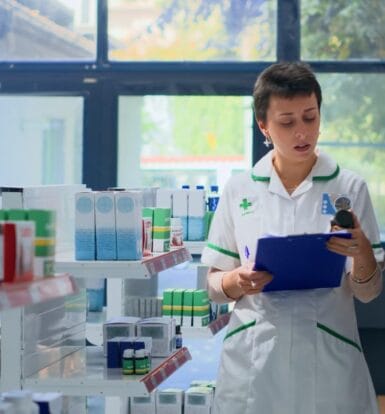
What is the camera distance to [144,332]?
4961 millimetres

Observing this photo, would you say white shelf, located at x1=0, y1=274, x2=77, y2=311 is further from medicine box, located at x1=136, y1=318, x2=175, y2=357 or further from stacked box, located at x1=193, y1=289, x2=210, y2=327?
stacked box, located at x1=193, y1=289, x2=210, y2=327

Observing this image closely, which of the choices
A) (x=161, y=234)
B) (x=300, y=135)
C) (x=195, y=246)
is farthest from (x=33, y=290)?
(x=195, y=246)

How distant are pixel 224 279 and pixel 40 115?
5.40 m

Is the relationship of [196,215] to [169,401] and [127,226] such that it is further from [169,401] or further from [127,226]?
[127,226]

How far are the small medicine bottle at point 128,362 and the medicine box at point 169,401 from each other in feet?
6.16

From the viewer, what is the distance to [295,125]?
3.14m

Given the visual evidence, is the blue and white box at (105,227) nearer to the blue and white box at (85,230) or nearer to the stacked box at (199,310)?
the blue and white box at (85,230)

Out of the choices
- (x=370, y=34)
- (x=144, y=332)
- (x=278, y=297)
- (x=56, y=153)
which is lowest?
(x=144, y=332)

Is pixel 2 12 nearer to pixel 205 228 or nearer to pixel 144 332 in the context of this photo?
pixel 205 228

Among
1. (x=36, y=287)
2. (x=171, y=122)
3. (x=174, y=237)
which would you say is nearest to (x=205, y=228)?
(x=174, y=237)

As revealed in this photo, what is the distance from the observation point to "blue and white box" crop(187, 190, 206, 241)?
6.17 metres

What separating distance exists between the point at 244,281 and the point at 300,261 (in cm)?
18

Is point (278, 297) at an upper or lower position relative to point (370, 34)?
lower

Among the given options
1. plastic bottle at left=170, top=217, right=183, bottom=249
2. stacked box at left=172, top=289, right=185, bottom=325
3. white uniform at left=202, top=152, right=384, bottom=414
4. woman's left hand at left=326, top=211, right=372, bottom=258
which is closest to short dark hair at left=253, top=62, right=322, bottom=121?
white uniform at left=202, top=152, right=384, bottom=414
